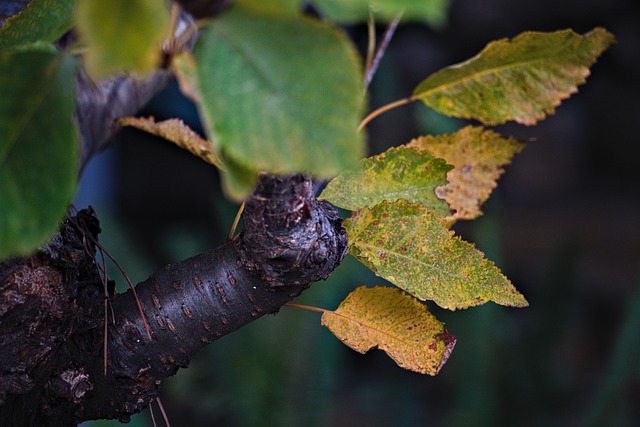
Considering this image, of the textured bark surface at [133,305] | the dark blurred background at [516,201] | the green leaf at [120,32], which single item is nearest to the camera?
the green leaf at [120,32]

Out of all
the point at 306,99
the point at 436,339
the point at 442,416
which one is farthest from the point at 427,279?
the point at 442,416

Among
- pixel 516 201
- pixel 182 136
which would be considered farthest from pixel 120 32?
pixel 516 201

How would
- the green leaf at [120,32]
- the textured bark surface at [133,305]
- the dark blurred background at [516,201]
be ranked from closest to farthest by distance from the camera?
the green leaf at [120,32]
the textured bark surface at [133,305]
the dark blurred background at [516,201]

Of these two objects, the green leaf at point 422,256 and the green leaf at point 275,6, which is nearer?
the green leaf at point 275,6

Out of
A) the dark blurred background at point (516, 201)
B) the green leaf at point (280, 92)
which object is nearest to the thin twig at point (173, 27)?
the green leaf at point (280, 92)

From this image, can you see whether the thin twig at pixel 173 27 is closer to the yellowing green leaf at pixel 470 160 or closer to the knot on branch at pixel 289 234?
the knot on branch at pixel 289 234

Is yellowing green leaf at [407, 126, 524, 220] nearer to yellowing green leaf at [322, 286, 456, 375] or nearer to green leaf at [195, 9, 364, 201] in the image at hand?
yellowing green leaf at [322, 286, 456, 375]

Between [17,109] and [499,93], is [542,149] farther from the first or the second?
[17,109]
